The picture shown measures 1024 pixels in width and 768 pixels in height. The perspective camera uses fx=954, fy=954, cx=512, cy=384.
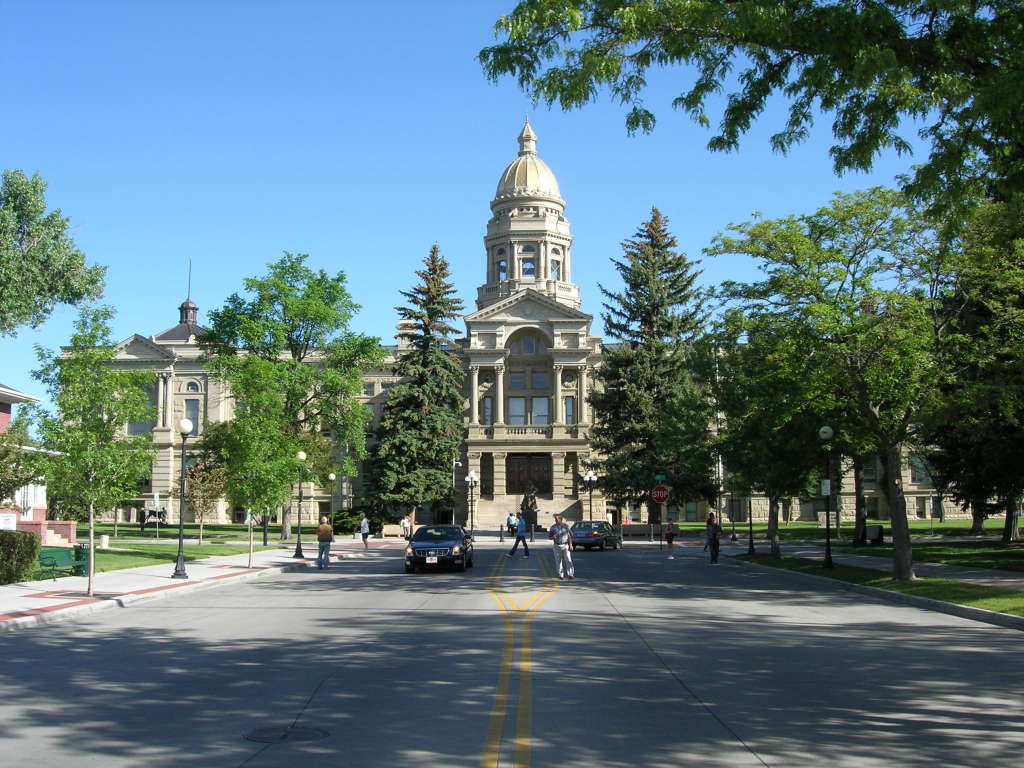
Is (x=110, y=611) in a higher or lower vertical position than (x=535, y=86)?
lower

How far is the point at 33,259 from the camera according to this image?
1464 inches

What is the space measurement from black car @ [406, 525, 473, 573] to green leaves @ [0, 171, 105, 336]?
750 inches

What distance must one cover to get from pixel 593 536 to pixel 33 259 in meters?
26.8

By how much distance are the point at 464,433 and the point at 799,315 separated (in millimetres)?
56954

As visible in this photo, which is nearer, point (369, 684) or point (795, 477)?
point (369, 684)

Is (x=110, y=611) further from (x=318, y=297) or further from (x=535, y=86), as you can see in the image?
(x=318, y=297)

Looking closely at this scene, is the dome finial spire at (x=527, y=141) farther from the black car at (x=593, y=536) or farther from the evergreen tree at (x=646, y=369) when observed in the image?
the black car at (x=593, y=536)

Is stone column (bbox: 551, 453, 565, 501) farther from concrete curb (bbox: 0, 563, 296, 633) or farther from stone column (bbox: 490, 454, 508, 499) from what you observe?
concrete curb (bbox: 0, 563, 296, 633)

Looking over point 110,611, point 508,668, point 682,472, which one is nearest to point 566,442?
point 682,472

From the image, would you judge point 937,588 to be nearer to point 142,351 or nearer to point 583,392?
point 583,392

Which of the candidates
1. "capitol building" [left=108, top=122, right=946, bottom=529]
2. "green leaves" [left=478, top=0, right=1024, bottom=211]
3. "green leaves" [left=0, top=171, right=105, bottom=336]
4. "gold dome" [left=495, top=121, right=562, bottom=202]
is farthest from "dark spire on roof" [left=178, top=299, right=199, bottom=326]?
"green leaves" [left=478, top=0, right=1024, bottom=211]

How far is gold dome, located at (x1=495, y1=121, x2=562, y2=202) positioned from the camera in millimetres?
90062

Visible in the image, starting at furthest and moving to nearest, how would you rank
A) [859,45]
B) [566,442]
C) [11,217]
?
[566,442]
[11,217]
[859,45]

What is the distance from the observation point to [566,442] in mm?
75500
